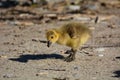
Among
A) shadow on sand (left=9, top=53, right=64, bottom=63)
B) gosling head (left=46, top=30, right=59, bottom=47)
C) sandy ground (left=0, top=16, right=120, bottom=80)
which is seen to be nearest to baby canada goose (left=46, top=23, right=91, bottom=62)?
gosling head (left=46, top=30, right=59, bottom=47)

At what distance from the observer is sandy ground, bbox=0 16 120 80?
28.6ft

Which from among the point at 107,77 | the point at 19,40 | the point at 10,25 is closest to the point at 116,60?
the point at 107,77

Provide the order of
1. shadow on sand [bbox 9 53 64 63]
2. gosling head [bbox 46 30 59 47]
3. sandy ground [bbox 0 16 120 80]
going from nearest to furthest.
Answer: sandy ground [bbox 0 16 120 80] < gosling head [bbox 46 30 59 47] < shadow on sand [bbox 9 53 64 63]

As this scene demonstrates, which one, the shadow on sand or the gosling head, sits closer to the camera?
the gosling head

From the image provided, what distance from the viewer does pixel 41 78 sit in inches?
333

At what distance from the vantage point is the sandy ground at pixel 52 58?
8711 mm

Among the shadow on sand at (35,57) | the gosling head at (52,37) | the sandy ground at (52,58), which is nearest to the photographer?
the sandy ground at (52,58)

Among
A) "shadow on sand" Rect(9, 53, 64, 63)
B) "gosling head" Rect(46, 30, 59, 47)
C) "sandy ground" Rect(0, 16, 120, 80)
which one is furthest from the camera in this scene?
"shadow on sand" Rect(9, 53, 64, 63)

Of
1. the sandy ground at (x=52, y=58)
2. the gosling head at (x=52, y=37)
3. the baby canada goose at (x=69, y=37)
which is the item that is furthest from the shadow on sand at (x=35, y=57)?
the gosling head at (x=52, y=37)

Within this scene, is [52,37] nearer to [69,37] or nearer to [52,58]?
[69,37]

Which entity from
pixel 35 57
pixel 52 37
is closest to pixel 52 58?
pixel 35 57

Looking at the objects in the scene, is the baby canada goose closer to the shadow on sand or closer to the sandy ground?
the sandy ground

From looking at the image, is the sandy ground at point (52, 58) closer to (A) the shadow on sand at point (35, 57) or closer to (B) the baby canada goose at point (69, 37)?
(A) the shadow on sand at point (35, 57)

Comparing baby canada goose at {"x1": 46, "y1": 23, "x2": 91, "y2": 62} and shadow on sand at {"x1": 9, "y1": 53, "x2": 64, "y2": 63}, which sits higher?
baby canada goose at {"x1": 46, "y1": 23, "x2": 91, "y2": 62}
